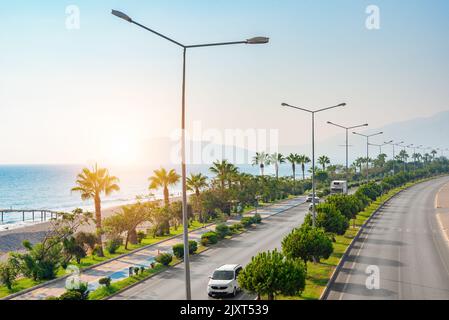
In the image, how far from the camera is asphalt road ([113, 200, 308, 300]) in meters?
27.4

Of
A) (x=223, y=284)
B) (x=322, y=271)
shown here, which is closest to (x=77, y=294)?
(x=223, y=284)

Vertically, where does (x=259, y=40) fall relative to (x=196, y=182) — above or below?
above

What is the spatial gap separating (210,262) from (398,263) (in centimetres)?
1519

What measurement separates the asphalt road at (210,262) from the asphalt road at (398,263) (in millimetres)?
7708

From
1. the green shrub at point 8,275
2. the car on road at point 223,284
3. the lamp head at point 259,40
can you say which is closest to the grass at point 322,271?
the car on road at point 223,284

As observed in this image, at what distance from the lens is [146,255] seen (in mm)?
41156

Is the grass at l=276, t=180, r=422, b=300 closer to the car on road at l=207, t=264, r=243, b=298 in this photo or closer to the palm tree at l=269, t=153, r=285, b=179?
the car on road at l=207, t=264, r=243, b=298

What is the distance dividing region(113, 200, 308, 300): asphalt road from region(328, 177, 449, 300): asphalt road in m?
7.71

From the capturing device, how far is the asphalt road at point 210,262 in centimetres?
2741

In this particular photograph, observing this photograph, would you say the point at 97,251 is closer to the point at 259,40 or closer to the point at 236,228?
the point at 236,228

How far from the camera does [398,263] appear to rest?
34000 mm
